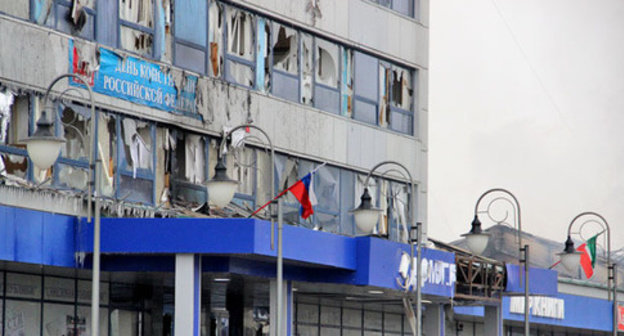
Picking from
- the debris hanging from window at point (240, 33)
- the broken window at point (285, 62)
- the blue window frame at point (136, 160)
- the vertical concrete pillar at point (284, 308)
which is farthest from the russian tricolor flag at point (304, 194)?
the broken window at point (285, 62)

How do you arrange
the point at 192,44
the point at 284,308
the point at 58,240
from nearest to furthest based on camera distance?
the point at 58,240 → the point at 284,308 → the point at 192,44

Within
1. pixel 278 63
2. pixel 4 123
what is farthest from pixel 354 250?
pixel 4 123

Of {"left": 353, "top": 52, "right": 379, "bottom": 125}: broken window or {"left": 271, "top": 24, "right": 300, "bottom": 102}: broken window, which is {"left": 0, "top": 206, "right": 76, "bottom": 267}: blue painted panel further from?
{"left": 353, "top": 52, "right": 379, "bottom": 125}: broken window

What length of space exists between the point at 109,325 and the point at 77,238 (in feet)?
12.9

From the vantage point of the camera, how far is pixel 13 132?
2856 centimetres

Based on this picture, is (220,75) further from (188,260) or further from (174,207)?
(188,260)

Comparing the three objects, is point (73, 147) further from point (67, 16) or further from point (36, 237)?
point (67, 16)

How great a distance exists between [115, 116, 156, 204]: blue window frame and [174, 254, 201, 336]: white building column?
9.75ft

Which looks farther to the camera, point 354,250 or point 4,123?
point 354,250

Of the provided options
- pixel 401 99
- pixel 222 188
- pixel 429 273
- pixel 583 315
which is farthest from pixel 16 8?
pixel 583 315

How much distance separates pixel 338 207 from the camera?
3953cm

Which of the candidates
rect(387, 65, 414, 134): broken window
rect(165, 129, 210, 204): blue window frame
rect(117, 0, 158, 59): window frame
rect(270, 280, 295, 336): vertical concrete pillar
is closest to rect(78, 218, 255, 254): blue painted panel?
rect(270, 280, 295, 336): vertical concrete pillar

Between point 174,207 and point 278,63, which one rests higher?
point 278,63

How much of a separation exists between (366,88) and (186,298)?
13738mm
